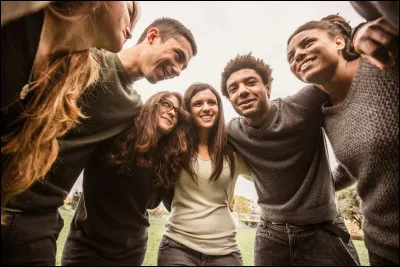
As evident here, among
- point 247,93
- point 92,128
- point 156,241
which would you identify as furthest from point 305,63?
point 156,241

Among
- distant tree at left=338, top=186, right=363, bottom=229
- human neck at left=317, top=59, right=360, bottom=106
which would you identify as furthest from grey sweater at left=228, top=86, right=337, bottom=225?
distant tree at left=338, top=186, right=363, bottom=229

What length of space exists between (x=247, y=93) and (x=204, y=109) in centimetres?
38

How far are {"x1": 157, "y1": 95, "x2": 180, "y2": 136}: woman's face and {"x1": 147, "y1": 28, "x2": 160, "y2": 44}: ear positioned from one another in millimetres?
496

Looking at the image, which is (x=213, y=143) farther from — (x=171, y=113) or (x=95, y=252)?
(x=95, y=252)

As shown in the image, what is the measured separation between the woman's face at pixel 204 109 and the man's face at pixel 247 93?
18 cm

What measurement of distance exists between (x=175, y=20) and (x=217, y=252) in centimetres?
185

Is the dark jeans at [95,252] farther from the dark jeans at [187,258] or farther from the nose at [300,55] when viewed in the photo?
the nose at [300,55]

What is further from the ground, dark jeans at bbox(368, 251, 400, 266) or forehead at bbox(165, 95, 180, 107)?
forehead at bbox(165, 95, 180, 107)

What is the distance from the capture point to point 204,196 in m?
2.13

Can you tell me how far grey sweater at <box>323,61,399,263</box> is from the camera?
1.56 meters

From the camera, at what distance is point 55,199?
168 centimetres

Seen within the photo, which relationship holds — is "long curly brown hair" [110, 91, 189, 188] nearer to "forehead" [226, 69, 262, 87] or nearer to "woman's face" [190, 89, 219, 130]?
"woman's face" [190, 89, 219, 130]

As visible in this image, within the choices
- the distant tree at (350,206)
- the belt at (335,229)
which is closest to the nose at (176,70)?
the belt at (335,229)

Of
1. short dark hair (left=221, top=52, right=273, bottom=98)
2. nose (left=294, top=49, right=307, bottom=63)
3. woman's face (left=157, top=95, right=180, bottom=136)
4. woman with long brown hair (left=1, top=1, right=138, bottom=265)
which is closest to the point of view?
woman with long brown hair (left=1, top=1, right=138, bottom=265)
